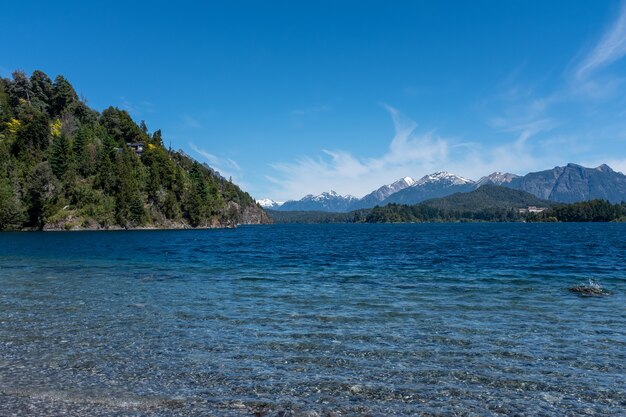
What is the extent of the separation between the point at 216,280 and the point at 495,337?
2333cm

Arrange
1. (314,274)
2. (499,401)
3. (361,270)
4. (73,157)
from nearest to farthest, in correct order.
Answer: (499,401) < (314,274) < (361,270) < (73,157)

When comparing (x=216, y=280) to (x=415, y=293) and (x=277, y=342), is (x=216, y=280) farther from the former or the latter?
(x=277, y=342)

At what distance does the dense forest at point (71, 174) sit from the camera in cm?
14625

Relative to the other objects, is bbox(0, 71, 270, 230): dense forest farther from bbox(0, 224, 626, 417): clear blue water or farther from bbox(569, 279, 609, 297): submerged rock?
bbox(569, 279, 609, 297): submerged rock

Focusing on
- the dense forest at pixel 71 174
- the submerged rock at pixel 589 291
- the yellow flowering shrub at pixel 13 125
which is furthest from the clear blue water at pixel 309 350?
the yellow flowering shrub at pixel 13 125

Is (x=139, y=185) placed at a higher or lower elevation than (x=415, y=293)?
higher

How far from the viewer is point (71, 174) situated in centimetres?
15788

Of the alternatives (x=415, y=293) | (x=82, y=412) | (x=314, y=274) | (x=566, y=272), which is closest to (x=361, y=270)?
(x=314, y=274)

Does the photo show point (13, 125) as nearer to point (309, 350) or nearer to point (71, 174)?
point (71, 174)

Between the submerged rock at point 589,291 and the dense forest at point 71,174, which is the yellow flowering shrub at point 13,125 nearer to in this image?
the dense forest at point 71,174

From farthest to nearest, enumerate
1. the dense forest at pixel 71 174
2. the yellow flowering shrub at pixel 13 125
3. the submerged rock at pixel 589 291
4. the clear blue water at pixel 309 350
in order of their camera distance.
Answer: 1. the yellow flowering shrub at pixel 13 125
2. the dense forest at pixel 71 174
3. the submerged rock at pixel 589 291
4. the clear blue water at pixel 309 350

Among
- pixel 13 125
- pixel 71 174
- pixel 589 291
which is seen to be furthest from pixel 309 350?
pixel 13 125

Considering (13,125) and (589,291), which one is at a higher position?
(13,125)

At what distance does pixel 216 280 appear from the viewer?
34719 millimetres
